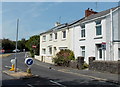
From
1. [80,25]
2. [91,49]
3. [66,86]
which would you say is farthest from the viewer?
[80,25]

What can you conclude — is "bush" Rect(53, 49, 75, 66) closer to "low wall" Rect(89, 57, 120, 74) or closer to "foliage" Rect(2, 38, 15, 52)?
"low wall" Rect(89, 57, 120, 74)

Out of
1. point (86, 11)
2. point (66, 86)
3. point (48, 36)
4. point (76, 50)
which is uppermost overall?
point (86, 11)

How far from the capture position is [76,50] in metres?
23.4

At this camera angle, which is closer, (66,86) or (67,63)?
(66,86)

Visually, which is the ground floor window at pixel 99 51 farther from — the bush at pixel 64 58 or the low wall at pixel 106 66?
the bush at pixel 64 58

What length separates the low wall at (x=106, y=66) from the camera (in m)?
14.3

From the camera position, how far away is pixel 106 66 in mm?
15312

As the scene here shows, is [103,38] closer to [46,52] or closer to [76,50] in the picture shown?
[76,50]

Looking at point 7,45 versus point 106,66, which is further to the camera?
point 7,45

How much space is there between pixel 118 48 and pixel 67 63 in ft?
19.9

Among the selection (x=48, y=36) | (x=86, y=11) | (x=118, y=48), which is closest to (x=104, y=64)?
(x=118, y=48)

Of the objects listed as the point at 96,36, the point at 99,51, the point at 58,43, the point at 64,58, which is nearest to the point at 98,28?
the point at 96,36

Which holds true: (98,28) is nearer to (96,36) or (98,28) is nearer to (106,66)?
(96,36)

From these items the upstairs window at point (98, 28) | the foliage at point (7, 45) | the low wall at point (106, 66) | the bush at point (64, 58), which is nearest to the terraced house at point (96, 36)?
the upstairs window at point (98, 28)
